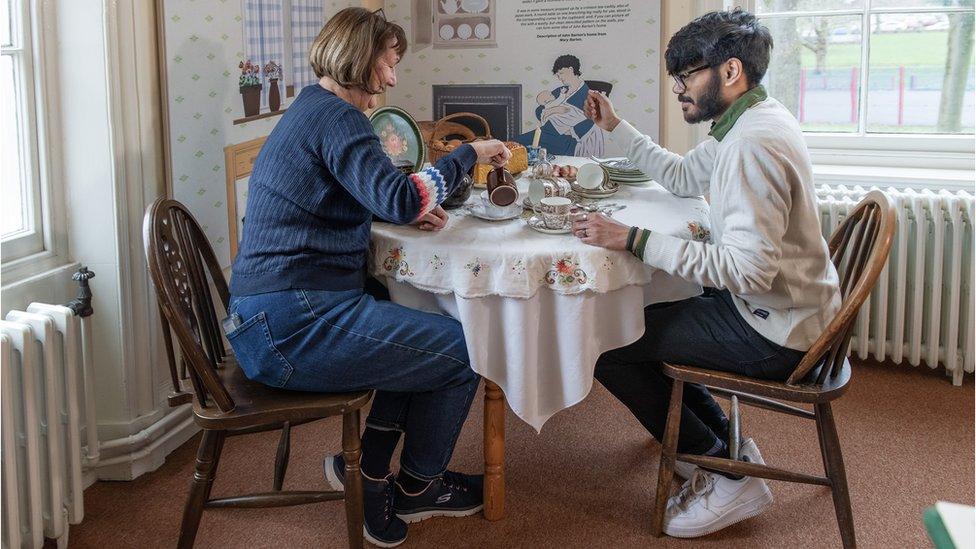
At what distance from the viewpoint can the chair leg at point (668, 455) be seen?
219 centimetres

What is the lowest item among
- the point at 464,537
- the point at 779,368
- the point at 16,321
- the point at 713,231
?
the point at 464,537

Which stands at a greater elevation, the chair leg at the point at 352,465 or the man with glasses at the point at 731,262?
the man with glasses at the point at 731,262

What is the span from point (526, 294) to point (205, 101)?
3.83 feet

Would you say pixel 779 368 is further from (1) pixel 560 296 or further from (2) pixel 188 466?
(2) pixel 188 466

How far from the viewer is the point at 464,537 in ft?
7.53

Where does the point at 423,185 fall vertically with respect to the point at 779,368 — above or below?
above

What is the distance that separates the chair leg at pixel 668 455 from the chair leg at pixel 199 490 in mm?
1029

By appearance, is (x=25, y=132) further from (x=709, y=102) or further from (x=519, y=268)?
(x=709, y=102)

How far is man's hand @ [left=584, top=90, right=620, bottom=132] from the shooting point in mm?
2670

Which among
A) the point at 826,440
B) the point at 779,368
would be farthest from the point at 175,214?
the point at 826,440

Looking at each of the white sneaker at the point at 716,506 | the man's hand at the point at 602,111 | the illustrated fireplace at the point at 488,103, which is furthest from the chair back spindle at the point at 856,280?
the illustrated fireplace at the point at 488,103

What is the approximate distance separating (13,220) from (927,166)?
2966 mm

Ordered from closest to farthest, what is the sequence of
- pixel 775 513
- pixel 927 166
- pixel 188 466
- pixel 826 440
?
pixel 826 440, pixel 775 513, pixel 188 466, pixel 927 166

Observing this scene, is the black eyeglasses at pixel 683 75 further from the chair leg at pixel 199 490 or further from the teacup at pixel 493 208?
the chair leg at pixel 199 490
